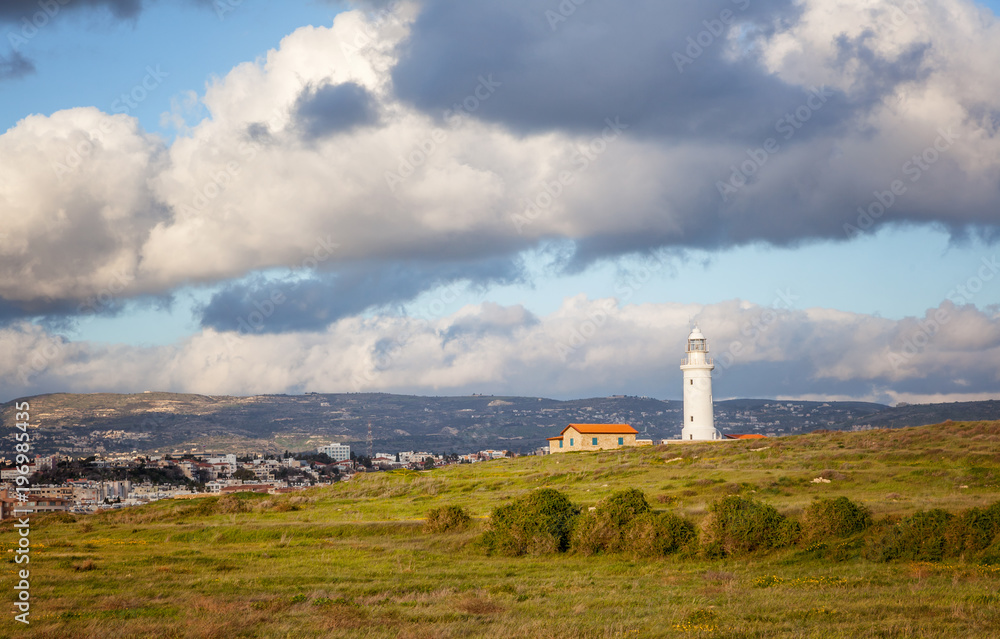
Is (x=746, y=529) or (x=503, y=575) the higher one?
(x=746, y=529)

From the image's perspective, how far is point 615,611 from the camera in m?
17.9

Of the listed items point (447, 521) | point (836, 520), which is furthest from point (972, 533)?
point (447, 521)

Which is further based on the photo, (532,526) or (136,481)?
(136,481)

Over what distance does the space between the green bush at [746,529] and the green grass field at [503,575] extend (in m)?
0.52

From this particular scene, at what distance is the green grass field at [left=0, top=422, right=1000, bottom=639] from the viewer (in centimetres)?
1612

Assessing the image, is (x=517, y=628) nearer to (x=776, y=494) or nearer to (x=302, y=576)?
(x=302, y=576)

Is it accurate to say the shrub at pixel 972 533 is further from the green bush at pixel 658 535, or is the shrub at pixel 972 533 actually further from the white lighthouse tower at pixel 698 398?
the white lighthouse tower at pixel 698 398

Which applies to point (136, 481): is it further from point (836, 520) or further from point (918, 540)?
point (918, 540)

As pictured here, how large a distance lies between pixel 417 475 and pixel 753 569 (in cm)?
4754

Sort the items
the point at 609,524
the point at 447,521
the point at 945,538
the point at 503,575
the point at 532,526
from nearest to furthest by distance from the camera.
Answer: the point at 945,538
the point at 503,575
the point at 609,524
the point at 532,526
the point at 447,521

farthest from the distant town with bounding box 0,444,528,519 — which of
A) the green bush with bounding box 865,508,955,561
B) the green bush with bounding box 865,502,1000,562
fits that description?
the green bush with bounding box 865,502,1000,562

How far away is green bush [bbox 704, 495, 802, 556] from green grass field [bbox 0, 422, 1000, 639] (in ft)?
1.69

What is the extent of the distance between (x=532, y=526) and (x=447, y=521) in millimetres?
6451

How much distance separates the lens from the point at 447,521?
3491 cm
